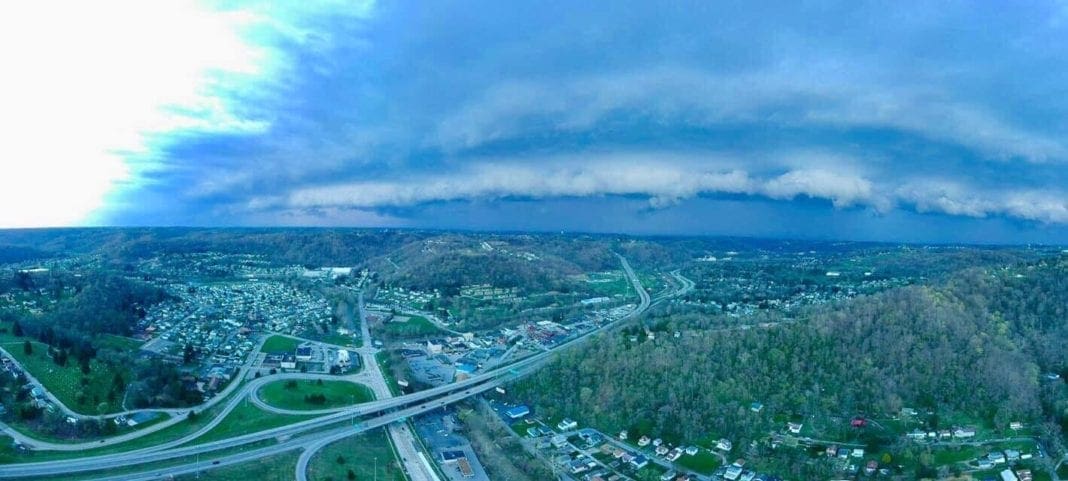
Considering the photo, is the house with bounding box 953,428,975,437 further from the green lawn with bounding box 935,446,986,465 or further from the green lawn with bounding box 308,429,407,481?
the green lawn with bounding box 308,429,407,481

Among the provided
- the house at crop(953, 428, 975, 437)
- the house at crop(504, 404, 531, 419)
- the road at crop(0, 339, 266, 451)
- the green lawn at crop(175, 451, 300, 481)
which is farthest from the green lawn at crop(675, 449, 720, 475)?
the road at crop(0, 339, 266, 451)

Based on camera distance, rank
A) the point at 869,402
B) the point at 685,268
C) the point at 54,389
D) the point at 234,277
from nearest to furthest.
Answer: the point at 869,402, the point at 54,389, the point at 234,277, the point at 685,268

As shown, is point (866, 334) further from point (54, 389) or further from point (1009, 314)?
point (54, 389)

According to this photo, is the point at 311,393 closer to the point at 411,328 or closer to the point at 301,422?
the point at 301,422

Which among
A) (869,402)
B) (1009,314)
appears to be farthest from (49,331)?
(1009,314)

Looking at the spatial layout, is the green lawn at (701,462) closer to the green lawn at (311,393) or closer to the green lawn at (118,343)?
the green lawn at (311,393)

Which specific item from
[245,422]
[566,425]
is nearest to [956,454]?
[566,425]
